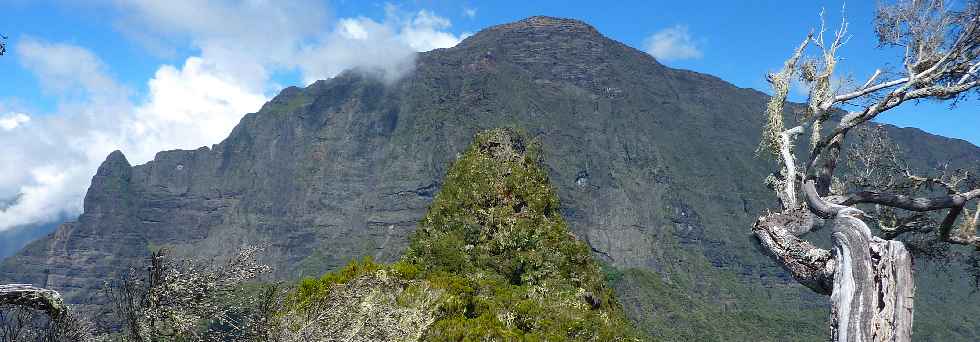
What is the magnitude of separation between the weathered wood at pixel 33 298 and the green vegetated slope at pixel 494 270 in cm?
504

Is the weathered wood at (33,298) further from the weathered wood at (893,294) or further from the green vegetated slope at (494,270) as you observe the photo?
the weathered wood at (893,294)

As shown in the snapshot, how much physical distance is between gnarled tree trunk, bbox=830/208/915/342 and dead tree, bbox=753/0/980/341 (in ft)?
0.04

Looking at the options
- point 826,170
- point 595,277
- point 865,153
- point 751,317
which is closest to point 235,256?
point 826,170

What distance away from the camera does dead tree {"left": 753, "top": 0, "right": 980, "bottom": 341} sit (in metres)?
5.95

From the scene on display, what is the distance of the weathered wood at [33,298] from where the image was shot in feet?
18.2

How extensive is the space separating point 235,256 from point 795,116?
324 inches

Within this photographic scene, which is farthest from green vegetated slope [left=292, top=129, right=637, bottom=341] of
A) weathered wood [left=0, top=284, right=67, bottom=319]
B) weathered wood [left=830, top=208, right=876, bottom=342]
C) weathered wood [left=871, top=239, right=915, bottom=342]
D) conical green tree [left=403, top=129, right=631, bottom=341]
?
weathered wood [left=871, top=239, right=915, bottom=342]

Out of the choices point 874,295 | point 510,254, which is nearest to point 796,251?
point 874,295

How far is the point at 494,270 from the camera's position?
23484 millimetres

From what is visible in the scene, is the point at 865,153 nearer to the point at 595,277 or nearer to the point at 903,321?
the point at 903,321

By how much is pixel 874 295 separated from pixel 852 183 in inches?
233

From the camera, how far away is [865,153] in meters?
10.9

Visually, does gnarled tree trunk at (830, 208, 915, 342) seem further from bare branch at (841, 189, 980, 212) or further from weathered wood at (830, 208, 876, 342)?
bare branch at (841, 189, 980, 212)

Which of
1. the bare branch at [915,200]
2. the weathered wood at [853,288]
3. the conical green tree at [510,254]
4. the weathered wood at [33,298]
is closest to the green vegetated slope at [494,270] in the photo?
the conical green tree at [510,254]
